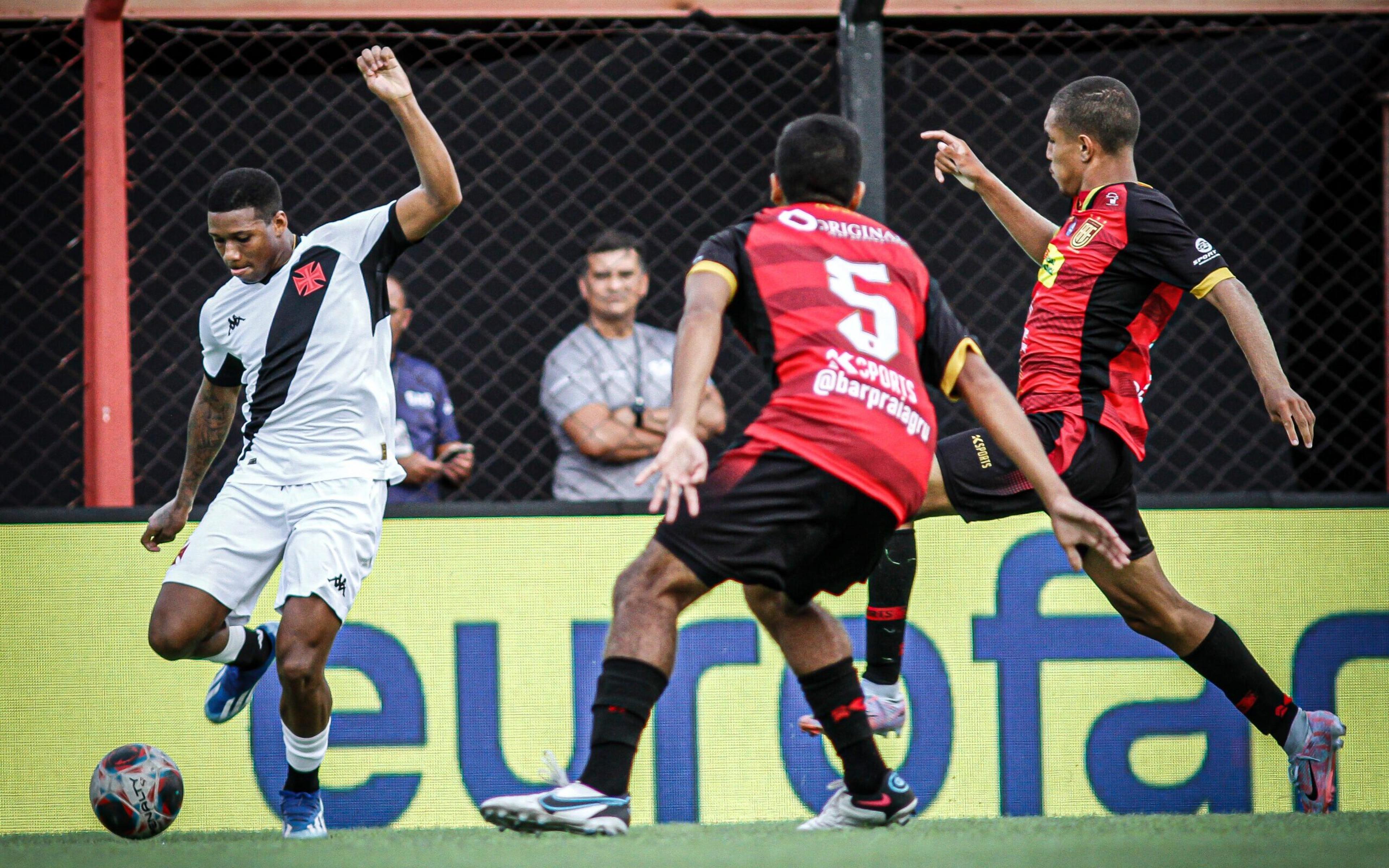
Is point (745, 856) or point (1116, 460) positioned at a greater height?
point (1116, 460)

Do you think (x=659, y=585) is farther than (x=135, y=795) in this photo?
No

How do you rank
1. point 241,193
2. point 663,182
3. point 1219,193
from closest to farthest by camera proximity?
point 241,193
point 663,182
point 1219,193

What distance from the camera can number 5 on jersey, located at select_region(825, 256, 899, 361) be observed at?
130 inches

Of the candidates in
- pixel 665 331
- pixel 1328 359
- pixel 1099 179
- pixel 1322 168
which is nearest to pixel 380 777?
pixel 665 331

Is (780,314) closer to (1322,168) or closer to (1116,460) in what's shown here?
(1116,460)

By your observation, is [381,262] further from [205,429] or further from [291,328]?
[205,429]

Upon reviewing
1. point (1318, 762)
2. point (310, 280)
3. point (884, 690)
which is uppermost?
point (310, 280)

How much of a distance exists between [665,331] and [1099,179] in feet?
7.11

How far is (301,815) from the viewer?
14.1 feet

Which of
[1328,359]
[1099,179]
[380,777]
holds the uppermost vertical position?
[1099,179]

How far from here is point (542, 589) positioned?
518 centimetres

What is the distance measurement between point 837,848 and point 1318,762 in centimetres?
188

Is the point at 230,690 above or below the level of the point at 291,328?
below

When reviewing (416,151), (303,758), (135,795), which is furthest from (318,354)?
(135,795)
